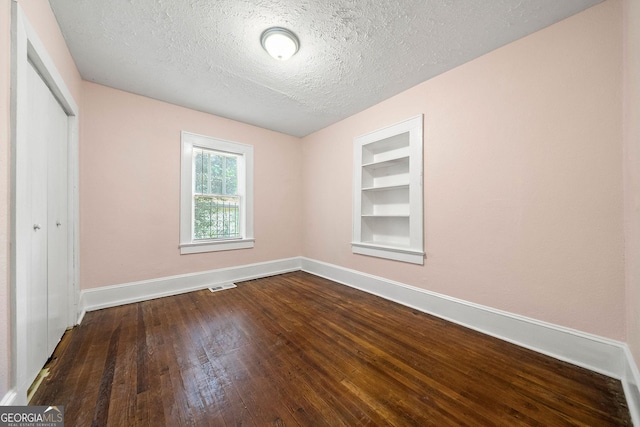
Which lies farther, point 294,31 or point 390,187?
point 390,187

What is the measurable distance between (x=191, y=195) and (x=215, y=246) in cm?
84

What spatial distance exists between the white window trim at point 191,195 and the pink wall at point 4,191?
207 cm

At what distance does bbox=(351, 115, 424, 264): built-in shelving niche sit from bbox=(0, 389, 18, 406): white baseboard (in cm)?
302

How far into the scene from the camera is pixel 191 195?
323 centimetres

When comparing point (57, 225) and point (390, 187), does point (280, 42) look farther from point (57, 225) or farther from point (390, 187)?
point (57, 225)

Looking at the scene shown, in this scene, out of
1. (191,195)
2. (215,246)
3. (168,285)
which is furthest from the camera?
(215,246)

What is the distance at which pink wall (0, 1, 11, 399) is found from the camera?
40.4 inches

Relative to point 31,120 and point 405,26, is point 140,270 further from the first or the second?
point 405,26

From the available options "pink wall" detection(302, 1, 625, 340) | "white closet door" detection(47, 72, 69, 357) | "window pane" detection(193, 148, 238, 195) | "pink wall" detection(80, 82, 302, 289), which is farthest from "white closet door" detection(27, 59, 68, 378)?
"pink wall" detection(302, 1, 625, 340)

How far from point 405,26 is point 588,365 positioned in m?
2.90

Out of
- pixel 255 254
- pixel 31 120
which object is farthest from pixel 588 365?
pixel 31 120

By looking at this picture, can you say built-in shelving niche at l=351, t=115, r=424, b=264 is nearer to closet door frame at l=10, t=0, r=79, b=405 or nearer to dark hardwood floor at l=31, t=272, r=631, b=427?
dark hardwood floor at l=31, t=272, r=631, b=427

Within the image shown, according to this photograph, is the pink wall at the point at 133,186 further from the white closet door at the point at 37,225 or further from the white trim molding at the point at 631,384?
the white trim molding at the point at 631,384

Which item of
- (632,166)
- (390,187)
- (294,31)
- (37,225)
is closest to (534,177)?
(632,166)
